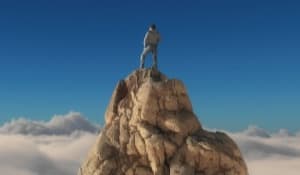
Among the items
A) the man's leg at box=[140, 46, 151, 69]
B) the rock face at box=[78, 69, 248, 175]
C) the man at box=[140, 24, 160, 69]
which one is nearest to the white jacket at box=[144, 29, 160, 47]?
the man at box=[140, 24, 160, 69]

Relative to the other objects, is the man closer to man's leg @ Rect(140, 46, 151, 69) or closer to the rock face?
man's leg @ Rect(140, 46, 151, 69)

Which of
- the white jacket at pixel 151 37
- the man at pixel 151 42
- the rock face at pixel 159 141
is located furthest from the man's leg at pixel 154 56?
the rock face at pixel 159 141

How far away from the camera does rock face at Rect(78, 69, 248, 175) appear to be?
145ft

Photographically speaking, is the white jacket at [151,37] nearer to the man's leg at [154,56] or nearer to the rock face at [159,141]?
the man's leg at [154,56]

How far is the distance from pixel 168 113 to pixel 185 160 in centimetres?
419

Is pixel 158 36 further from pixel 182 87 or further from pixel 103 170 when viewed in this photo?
pixel 103 170

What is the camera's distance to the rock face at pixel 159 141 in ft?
145

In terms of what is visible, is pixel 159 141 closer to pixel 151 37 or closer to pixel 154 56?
pixel 154 56

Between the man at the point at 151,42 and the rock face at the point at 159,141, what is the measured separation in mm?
1772

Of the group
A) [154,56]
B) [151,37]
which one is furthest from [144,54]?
[151,37]

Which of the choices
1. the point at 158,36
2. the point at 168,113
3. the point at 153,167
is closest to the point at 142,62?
the point at 158,36

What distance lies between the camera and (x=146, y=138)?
1759 inches

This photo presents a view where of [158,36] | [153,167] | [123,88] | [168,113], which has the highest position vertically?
[158,36]

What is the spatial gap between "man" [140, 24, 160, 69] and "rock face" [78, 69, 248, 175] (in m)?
1.77
